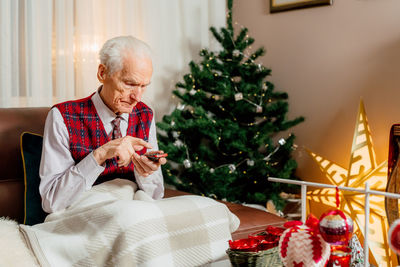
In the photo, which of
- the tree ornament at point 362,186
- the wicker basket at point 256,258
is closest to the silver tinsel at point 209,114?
the tree ornament at point 362,186

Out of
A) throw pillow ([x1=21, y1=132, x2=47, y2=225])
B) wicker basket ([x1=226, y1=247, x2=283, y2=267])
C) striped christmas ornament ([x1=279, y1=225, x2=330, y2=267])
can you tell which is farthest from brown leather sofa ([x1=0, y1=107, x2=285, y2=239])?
striped christmas ornament ([x1=279, y1=225, x2=330, y2=267])

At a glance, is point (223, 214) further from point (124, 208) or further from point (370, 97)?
point (370, 97)

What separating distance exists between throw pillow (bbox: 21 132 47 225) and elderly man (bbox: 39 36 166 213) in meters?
0.14

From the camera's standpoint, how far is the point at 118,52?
67.5 inches

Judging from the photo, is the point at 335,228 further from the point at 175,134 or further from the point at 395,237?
the point at 175,134

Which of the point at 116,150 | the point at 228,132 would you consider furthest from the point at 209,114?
the point at 116,150

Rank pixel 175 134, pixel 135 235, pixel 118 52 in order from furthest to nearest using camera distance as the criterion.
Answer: pixel 175 134
pixel 118 52
pixel 135 235

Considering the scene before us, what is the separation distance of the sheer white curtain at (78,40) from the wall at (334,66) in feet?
1.71

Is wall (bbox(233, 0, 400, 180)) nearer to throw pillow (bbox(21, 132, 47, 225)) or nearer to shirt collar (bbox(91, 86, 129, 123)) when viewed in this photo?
shirt collar (bbox(91, 86, 129, 123))

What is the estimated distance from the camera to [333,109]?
2619 millimetres

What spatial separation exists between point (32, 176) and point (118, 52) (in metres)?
0.59

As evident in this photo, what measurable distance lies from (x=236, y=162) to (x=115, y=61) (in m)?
1.17

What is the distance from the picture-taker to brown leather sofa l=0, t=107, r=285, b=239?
1832mm

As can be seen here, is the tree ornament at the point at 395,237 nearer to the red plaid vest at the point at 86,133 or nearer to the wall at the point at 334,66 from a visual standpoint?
the red plaid vest at the point at 86,133
